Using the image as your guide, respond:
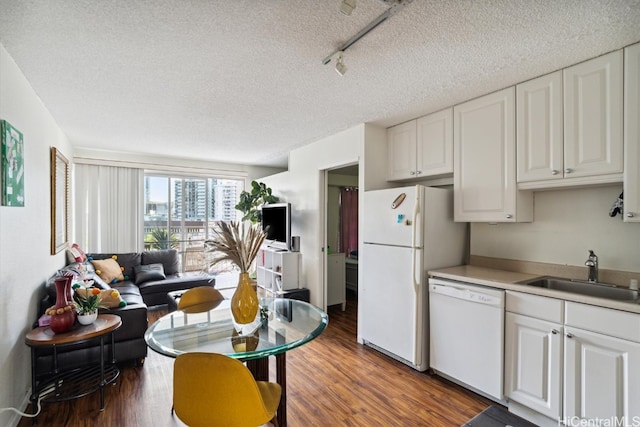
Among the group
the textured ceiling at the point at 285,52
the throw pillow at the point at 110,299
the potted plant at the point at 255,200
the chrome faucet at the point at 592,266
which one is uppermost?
the textured ceiling at the point at 285,52

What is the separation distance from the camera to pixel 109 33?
171cm

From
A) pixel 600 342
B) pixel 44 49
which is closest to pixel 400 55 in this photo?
pixel 600 342

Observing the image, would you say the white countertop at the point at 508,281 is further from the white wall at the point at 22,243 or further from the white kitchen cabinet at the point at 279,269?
the white wall at the point at 22,243

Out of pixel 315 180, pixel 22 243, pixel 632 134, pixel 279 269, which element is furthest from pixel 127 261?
pixel 632 134

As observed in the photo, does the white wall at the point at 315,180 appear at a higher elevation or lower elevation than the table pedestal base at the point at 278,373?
higher


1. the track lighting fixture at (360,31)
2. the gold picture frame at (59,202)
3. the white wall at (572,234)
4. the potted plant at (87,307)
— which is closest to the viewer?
the track lighting fixture at (360,31)

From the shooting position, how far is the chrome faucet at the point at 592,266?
6.95 ft

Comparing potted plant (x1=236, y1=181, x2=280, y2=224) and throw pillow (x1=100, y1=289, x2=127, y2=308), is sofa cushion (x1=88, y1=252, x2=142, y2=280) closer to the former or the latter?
potted plant (x1=236, y1=181, x2=280, y2=224)

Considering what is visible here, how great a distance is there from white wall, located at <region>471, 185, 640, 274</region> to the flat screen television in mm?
2571

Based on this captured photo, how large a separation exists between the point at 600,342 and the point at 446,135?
1.89 meters

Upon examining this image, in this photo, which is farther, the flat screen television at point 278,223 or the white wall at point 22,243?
the flat screen television at point 278,223

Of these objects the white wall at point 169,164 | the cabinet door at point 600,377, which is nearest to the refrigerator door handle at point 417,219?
the cabinet door at point 600,377

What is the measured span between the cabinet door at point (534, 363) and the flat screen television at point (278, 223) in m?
2.92

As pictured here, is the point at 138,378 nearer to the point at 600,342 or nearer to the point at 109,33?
the point at 109,33
